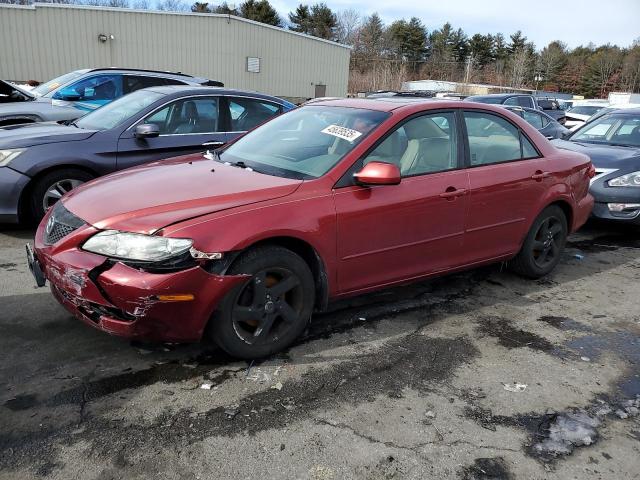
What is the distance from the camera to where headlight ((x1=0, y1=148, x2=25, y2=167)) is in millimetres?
5344

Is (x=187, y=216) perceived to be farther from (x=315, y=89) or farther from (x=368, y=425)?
(x=315, y=89)

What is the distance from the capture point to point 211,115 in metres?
6.50

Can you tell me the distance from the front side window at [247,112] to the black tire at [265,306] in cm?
372

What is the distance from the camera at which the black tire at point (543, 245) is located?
16.1 ft

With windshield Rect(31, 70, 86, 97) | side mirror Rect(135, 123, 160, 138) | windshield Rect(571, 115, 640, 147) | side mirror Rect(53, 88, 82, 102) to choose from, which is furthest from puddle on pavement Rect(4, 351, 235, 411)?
windshield Rect(31, 70, 86, 97)

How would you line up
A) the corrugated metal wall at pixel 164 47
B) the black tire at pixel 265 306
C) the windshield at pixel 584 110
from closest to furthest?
the black tire at pixel 265 306 < the windshield at pixel 584 110 < the corrugated metal wall at pixel 164 47

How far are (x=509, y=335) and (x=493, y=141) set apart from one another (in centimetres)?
163

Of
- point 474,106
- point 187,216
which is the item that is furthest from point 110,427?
point 474,106

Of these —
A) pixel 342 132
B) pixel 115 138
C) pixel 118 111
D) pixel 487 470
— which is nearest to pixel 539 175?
pixel 342 132

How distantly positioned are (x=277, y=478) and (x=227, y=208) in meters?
1.47

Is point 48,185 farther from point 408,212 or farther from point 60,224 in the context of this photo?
point 408,212

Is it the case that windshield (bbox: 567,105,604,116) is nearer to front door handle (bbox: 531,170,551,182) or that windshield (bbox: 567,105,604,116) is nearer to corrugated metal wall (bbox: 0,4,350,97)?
corrugated metal wall (bbox: 0,4,350,97)

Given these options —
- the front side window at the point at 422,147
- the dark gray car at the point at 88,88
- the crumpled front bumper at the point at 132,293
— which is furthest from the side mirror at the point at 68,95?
the front side window at the point at 422,147

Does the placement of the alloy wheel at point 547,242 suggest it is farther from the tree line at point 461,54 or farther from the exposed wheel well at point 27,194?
the tree line at point 461,54
